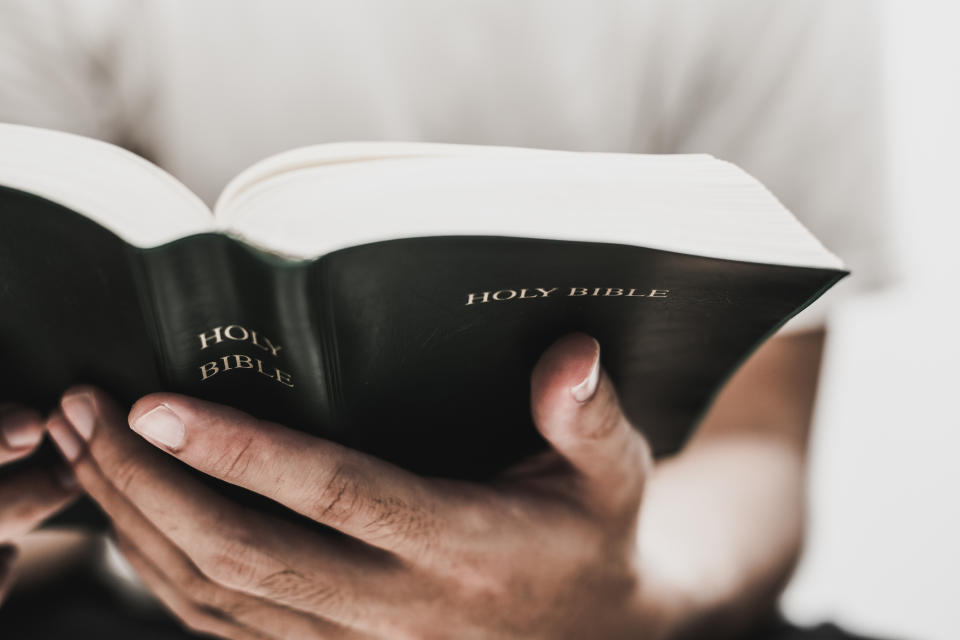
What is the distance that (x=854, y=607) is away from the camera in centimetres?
100

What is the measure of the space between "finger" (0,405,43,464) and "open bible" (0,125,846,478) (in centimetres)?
8

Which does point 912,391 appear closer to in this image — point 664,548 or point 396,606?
point 664,548

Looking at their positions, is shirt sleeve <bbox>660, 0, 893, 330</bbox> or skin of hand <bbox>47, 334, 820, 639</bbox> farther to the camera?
shirt sleeve <bbox>660, 0, 893, 330</bbox>

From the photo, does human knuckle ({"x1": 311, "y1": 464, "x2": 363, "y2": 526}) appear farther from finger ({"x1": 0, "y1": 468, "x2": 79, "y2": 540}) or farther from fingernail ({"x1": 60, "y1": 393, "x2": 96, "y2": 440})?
finger ({"x1": 0, "y1": 468, "x2": 79, "y2": 540})

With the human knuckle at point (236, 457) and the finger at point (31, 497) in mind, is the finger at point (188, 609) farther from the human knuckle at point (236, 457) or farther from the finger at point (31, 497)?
the human knuckle at point (236, 457)

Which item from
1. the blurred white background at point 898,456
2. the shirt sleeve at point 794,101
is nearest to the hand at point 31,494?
the shirt sleeve at point 794,101

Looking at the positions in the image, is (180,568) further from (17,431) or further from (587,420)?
(587,420)

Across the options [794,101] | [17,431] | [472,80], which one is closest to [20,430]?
[17,431]

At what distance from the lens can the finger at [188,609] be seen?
0.50 meters

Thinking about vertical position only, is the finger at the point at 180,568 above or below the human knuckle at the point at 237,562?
below

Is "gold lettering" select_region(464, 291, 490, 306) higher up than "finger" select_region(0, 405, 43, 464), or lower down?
higher up

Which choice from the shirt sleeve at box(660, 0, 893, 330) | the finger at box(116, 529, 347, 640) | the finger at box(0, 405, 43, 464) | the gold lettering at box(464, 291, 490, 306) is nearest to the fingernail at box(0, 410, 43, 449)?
the finger at box(0, 405, 43, 464)

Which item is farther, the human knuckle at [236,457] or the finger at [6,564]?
the finger at [6,564]

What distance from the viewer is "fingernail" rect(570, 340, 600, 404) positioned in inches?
16.0
